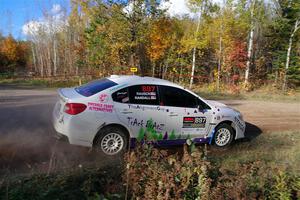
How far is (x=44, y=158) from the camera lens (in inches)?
234

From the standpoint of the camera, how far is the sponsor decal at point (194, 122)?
693 centimetres

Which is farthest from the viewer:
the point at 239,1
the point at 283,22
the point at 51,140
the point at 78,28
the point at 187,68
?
the point at 78,28

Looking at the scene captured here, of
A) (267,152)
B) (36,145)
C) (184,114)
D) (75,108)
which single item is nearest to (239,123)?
(267,152)

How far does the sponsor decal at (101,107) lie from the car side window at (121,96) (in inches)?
8.7

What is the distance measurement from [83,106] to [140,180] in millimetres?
2383

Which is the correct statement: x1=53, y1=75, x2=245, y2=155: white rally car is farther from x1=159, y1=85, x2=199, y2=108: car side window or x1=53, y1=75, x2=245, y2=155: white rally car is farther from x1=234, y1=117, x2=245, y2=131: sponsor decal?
x1=234, y1=117, x2=245, y2=131: sponsor decal

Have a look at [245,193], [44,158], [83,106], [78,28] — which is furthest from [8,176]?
[78,28]

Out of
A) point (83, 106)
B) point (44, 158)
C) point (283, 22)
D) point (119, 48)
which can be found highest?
point (283, 22)

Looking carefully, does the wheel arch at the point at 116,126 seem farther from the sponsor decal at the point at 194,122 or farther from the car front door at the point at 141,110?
the sponsor decal at the point at 194,122

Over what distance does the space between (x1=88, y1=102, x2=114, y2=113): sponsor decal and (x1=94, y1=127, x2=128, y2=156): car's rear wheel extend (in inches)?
16.1

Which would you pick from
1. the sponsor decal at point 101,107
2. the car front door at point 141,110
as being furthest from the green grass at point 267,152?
the sponsor decal at point 101,107

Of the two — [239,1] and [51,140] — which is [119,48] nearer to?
[239,1]

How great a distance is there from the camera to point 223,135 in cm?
761

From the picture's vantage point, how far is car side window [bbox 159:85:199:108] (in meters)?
6.76
